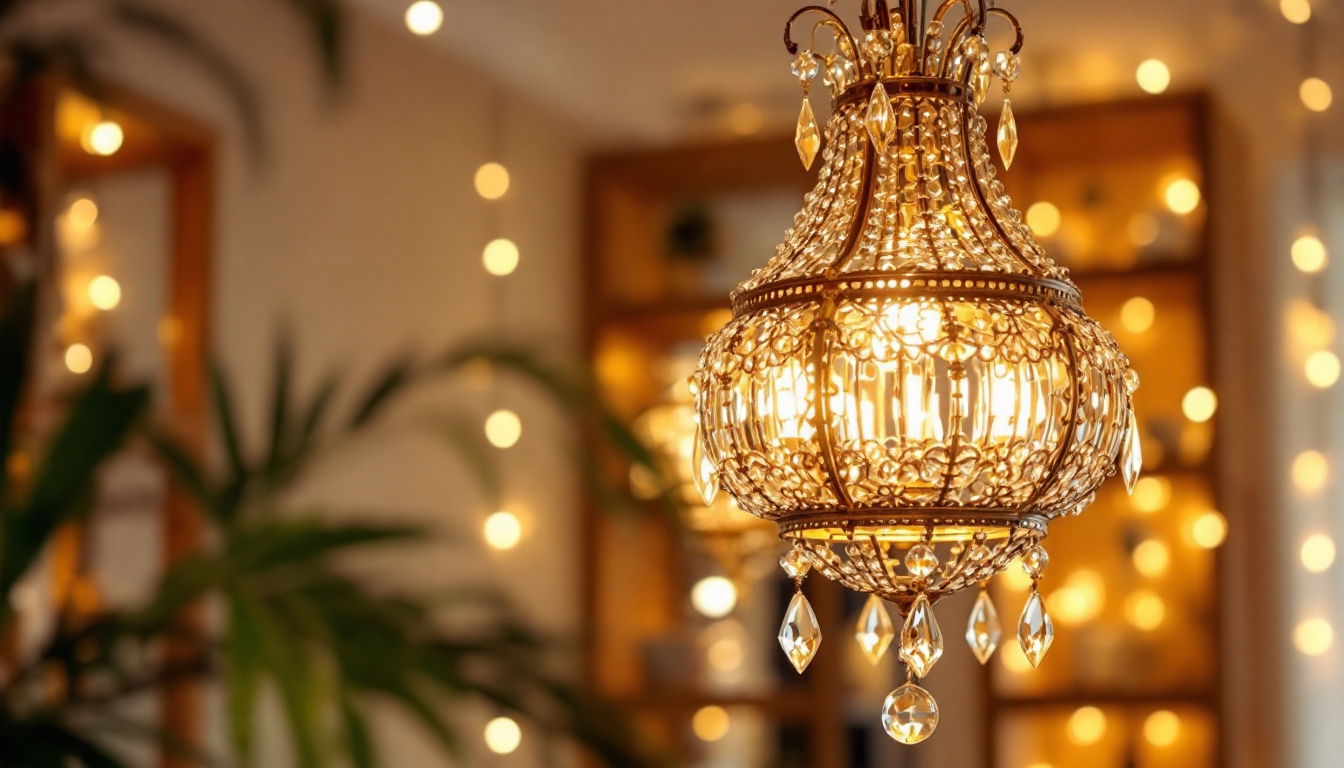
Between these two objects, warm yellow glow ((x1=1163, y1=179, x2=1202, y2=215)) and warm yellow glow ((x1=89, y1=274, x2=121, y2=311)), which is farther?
warm yellow glow ((x1=1163, y1=179, x2=1202, y2=215))

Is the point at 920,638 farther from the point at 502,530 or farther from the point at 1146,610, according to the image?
the point at 1146,610

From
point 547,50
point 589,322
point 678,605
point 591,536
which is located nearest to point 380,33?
point 547,50

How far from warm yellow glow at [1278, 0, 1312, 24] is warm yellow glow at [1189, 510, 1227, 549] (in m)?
1.16

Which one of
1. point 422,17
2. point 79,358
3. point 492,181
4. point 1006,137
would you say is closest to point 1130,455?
point 1006,137

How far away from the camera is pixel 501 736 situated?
12.9 ft

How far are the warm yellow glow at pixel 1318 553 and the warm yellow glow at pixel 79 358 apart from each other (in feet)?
8.77

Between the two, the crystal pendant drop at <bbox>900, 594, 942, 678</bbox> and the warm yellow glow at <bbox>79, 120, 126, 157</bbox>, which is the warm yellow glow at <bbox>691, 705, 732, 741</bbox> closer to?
the warm yellow glow at <bbox>79, 120, 126, 157</bbox>

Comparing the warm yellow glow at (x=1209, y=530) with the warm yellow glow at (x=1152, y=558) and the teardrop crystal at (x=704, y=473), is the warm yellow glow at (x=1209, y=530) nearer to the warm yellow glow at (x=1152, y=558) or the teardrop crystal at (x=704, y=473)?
the warm yellow glow at (x=1152, y=558)

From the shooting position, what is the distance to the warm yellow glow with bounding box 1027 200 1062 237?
4.34 meters

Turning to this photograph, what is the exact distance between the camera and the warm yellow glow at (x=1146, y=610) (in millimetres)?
4164

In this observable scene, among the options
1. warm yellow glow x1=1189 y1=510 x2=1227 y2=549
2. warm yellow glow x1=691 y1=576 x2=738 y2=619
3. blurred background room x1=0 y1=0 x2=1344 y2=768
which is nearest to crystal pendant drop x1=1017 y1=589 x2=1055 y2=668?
blurred background room x1=0 y1=0 x2=1344 y2=768

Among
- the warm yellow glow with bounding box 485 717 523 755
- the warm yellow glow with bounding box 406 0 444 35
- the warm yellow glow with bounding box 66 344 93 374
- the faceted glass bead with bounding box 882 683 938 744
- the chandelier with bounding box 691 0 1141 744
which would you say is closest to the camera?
the chandelier with bounding box 691 0 1141 744

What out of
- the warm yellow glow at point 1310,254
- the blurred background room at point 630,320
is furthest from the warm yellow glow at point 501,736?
the warm yellow glow at point 1310,254

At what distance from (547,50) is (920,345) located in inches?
133
